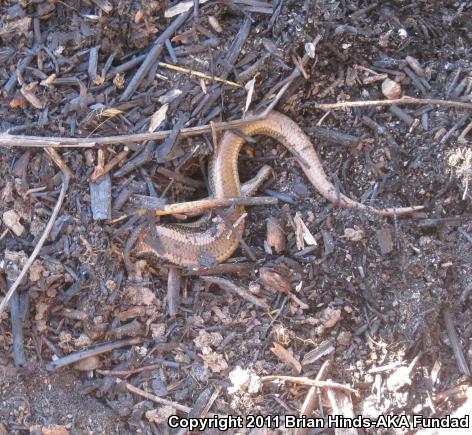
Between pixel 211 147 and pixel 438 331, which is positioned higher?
pixel 211 147

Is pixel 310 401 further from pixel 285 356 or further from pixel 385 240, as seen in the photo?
pixel 385 240

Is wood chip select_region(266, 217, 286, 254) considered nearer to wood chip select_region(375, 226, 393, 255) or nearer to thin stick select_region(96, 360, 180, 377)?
wood chip select_region(375, 226, 393, 255)

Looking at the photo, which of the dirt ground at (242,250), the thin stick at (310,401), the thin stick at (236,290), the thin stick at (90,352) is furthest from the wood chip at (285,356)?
the thin stick at (90,352)

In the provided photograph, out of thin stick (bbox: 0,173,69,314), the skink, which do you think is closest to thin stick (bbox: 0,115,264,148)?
thin stick (bbox: 0,173,69,314)

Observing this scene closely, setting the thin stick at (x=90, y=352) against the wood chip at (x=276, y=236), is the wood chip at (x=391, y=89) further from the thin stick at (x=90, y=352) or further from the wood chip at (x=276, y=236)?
the thin stick at (x=90, y=352)

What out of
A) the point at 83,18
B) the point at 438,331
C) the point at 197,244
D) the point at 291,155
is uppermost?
A: the point at 83,18

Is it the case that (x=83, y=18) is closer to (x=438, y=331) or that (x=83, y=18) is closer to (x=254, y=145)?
(x=254, y=145)

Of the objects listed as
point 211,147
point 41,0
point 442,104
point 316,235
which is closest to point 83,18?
point 41,0
